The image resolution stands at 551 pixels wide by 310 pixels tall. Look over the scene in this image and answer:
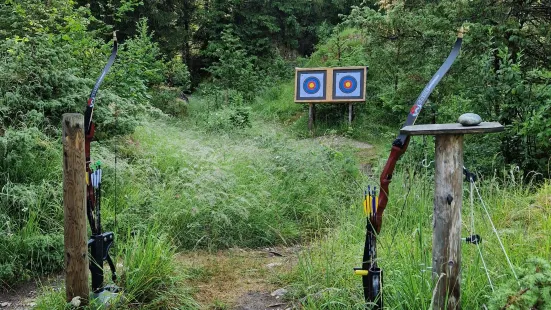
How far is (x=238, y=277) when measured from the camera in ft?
12.6

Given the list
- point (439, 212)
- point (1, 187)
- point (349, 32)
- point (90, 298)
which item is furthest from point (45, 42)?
point (349, 32)

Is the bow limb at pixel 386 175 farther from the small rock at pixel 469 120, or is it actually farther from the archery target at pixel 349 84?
the archery target at pixel 349 84

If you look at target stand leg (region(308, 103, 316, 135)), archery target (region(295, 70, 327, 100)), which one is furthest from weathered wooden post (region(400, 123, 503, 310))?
archery target (region(295, 70, 327, 100))

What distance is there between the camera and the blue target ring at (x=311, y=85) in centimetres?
1184

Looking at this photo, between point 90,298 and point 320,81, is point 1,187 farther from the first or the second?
point 320,81

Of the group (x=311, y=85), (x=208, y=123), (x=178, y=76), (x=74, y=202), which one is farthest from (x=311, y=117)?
(x=74, y=202)

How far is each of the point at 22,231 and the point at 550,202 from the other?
3.97 meters

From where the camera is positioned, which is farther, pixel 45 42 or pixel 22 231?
pixel 45 42

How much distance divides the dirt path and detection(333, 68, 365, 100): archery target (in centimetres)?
744

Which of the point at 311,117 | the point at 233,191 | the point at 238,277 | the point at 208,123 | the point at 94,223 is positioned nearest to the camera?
the point at 94,223

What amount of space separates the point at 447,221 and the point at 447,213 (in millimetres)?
35

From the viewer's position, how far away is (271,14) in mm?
18266

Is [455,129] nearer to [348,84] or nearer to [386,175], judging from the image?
[386,175]

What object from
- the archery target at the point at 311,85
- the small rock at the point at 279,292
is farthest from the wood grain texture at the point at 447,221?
the archery target at the point at 311,85
